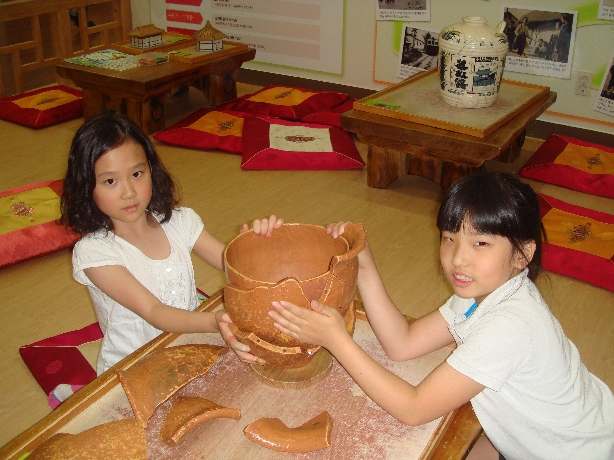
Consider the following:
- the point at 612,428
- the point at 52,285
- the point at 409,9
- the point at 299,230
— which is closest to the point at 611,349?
the point at 612,428

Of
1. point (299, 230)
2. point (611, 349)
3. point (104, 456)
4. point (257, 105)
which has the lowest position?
point (611, 349)

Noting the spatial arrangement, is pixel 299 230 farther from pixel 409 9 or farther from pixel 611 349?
pixel 409 9

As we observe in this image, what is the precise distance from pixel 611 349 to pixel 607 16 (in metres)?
1.80

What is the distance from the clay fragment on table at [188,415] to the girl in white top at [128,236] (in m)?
0.18

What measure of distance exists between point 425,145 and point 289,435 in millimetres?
1705

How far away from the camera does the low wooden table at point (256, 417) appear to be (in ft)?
2.64

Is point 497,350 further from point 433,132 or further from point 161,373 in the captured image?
point 433,132

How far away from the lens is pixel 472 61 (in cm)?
232

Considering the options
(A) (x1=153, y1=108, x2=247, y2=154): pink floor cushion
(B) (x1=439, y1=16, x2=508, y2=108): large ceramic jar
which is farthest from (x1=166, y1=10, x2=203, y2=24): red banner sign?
(B) (x1=439, y1=16, x2=508, y2=108): large ceramic jar

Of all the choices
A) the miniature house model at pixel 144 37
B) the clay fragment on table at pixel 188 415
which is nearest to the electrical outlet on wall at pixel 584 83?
the miniature house model at pixel 144 37

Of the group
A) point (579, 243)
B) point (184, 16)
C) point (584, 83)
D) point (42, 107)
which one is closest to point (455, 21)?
point (584, 83)

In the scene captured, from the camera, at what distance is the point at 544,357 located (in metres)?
0.90

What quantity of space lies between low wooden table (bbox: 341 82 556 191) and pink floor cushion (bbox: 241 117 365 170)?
0.88 ft

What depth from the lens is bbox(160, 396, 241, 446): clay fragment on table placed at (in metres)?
0.81
